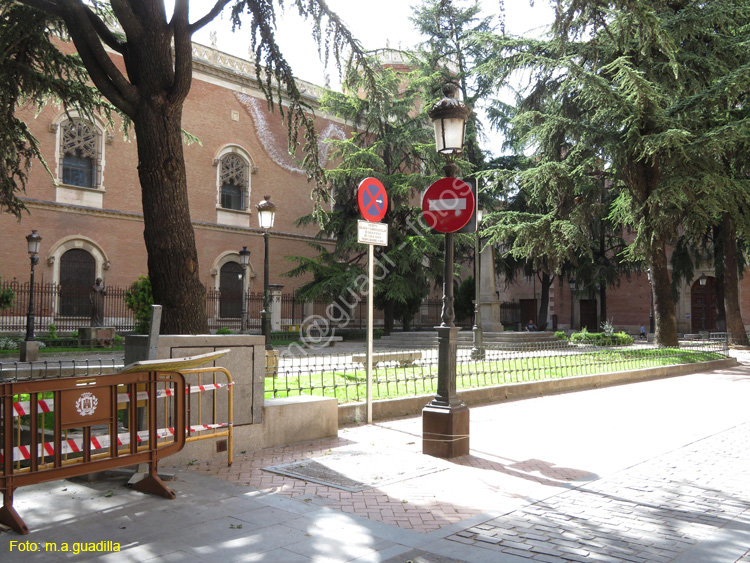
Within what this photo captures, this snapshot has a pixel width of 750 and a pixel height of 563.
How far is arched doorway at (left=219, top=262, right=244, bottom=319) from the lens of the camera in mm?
30703

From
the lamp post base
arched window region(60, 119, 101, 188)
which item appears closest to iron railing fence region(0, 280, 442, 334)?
arched window region(60, 119, 101, 188)

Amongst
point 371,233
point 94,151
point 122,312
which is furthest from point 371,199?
point 94,151

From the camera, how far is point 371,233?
25.2 ft

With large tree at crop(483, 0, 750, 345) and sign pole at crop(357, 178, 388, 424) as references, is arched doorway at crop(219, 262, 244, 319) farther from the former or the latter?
sign pole at crop(357, 178, 388, 424)

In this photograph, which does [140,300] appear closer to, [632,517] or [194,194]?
[194,194]

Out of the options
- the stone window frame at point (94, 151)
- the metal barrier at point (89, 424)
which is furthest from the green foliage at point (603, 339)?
the stone window frame at point (94, 151)

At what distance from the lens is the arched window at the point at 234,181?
32.2 m

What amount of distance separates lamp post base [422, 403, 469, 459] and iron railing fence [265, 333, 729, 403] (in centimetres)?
194

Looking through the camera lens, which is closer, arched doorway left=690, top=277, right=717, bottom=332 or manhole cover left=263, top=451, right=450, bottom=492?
manhole cover left=263, top=451, right=450, bottom=492

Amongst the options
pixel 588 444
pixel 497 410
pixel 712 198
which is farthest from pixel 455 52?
pixel 588 444

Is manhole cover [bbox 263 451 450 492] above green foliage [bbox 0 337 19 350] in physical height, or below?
below

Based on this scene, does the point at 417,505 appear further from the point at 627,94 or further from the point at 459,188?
the point at 627,94

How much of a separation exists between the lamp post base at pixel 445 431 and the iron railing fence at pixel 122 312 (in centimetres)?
1758

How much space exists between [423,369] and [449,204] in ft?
20.3
